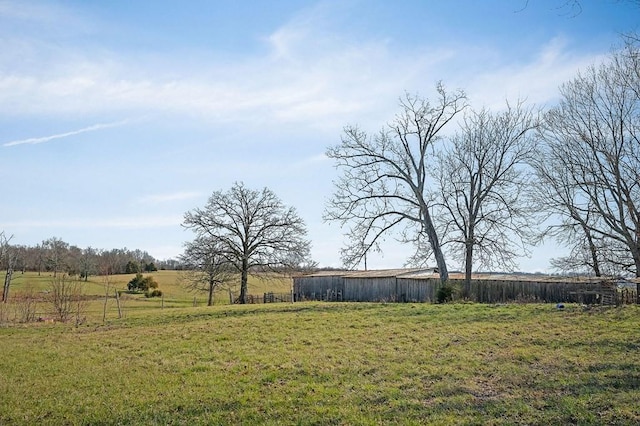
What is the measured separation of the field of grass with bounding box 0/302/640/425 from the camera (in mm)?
7570

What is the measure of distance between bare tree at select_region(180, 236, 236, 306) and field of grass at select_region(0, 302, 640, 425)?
2554cm

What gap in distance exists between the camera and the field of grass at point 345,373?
7.57 m

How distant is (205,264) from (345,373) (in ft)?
115

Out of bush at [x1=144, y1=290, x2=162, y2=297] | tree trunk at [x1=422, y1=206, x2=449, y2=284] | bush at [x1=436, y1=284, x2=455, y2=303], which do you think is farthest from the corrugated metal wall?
bush at [x1=144, y1=290, x2=162, y2=297]

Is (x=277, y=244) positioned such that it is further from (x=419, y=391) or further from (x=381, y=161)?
(x=419, y=391)

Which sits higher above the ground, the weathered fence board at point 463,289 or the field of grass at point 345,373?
the weathered fence board at point 463,289

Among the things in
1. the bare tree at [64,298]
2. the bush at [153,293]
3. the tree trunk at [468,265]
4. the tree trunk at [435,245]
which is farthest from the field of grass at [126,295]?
the tree trunk at [468,265]

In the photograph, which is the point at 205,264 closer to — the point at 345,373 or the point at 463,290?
the point at 463,290

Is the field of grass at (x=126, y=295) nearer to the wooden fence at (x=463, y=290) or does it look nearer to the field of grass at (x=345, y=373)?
the wooden fence at (x=463, y=290)

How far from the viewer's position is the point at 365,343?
13555 millimetres

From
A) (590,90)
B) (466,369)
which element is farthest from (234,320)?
(590,90)

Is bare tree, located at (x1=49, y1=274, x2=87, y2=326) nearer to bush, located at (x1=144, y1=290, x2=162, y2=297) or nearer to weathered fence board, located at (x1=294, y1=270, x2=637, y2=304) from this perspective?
weathered fence board, located at (x1=294, y1=270, x2=637, y2=304)

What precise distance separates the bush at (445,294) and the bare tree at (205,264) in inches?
870

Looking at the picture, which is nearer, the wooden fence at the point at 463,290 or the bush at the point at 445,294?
the wooden fence at the point at 463,290
